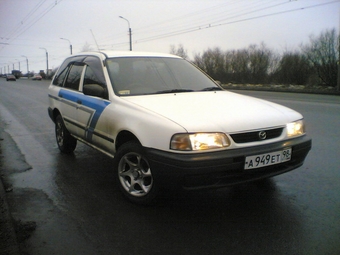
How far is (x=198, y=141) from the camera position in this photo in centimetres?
301

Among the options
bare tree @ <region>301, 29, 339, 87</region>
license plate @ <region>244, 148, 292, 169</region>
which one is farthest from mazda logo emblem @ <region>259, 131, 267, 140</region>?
bare tree @ <region>301, 29, 339, 87</region>

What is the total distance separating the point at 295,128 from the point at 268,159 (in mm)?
612

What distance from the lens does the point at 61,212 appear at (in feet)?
11.1

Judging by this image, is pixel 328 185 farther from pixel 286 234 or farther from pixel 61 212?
pixel 61 212

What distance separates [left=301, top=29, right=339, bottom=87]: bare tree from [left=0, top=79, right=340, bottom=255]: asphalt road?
28162 mm

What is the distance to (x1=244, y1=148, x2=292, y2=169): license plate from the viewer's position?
3072 millimetres

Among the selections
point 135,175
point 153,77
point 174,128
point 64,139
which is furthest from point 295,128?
point 64,139

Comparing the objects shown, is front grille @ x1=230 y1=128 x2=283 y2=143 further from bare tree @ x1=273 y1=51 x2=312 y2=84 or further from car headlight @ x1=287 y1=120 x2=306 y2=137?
bare tree @ x1=273 y1=51 x2=312 y2=84

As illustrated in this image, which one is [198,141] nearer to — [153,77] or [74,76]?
[153,77]

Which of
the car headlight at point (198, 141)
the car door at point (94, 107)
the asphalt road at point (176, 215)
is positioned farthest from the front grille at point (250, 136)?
the car door at point (94, 107)

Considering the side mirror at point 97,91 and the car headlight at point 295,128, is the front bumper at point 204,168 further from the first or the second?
the side mirror at point 97,91

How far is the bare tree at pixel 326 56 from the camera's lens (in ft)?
97.8

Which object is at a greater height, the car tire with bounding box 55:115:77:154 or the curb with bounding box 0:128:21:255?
the car tire with bounding box 55:115:77:154

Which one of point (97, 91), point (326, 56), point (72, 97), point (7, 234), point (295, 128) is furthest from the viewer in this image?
point (326, 56)
